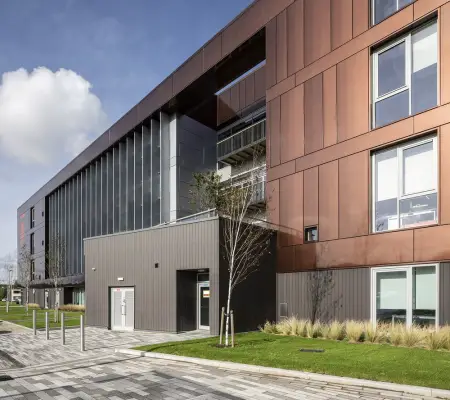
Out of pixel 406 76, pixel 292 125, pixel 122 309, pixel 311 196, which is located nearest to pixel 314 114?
pixel 292 125

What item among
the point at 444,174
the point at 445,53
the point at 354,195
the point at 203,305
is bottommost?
the point at 203,305

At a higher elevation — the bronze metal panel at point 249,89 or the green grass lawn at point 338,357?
the bronze metal panel at point 249,89

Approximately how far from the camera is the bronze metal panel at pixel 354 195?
1559cm

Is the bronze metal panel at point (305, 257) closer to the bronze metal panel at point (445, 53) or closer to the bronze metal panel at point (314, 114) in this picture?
the bronze metal panel at point (314, 114)

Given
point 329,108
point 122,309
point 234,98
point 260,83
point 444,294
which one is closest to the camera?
point 444,294

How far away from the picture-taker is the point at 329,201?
17.0 metres

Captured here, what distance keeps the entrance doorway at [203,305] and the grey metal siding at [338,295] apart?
3.11 metres

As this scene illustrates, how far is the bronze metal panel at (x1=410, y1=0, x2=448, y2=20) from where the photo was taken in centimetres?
1369

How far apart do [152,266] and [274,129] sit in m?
8.38

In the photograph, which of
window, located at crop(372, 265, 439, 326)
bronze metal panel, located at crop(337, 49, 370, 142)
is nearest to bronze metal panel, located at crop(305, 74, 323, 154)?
bronze metal panel, located at crop(337, 49, 370, 142)

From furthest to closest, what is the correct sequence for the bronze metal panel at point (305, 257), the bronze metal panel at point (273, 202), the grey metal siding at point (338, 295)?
1. the bronze metal panel at point (273, 202)
2. the bronze metal panel at point (305, 257)
3. the grey metal siding at point (338, 295)

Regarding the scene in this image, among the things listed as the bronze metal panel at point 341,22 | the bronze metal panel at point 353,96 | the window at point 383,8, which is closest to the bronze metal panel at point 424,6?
the window at point 383,8

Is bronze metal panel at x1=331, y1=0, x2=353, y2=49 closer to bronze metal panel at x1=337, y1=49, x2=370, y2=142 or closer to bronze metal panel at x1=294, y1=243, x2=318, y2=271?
bronze metal panel at x1=337, y1=49, x2=370, y2=142

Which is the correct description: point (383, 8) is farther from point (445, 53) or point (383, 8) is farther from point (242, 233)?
point (242, 233)
